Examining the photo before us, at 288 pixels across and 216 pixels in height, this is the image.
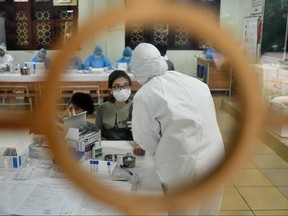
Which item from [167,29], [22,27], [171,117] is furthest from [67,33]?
[22,27]

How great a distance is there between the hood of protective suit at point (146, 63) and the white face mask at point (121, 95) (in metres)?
0.55

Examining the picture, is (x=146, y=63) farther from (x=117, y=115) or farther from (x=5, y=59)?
(x=5, y=59)

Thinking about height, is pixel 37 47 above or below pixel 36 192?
above

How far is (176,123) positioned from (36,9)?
2693 millimetres

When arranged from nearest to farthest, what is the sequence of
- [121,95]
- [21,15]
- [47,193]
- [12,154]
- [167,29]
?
[167,29], [47,193], [12,154], [121,95], [21,15]

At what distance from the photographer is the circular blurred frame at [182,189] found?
0.72 ft

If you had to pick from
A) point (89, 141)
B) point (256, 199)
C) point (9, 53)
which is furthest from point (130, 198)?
point (9, 53)

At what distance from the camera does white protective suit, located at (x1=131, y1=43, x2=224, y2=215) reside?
933mm

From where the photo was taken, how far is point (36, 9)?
3.18 meters

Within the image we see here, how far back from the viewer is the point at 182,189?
0.27m

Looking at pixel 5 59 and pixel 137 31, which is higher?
pixel 137 31

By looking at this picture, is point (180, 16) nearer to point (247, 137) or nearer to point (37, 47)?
point (247, 137)

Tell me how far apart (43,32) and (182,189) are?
3581mm

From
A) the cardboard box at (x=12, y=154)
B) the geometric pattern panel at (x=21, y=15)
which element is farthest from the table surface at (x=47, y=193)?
the geometric pattern panel at (x=21, y=15)
